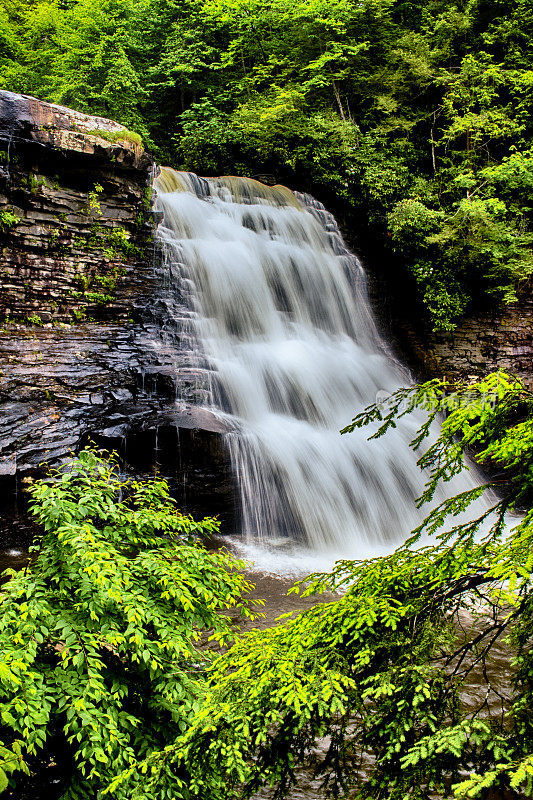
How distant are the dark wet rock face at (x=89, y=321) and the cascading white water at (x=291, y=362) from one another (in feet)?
1.96

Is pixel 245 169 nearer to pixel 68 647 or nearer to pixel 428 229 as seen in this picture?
pixel 428 229

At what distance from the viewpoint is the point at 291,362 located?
1067 cm

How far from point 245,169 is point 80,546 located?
1546 cm

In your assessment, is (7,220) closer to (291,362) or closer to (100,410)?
(100,410)

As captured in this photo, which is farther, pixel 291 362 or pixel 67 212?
pixel 291 362

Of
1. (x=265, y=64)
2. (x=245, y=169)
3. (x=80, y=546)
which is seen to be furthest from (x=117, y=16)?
(x=80, y=546)

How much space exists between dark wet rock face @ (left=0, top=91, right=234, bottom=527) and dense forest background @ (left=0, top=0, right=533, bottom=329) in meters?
6.61

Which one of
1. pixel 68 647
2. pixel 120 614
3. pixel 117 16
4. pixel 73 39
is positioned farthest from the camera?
pixel 117 16

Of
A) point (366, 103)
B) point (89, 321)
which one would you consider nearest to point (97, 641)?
point (89, 321)

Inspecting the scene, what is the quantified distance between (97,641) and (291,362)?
28.0ft

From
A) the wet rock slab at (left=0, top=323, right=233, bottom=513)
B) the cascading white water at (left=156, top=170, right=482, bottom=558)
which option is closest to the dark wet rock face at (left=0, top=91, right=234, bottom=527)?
the wet rock slab at (left=0, top=323, right=233, bottom=513)

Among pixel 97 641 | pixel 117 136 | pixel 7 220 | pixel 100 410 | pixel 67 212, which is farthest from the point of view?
pixel 117 136

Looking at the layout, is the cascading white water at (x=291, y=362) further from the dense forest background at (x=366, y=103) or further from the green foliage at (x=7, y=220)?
the green foliage at (x=7, y=220)

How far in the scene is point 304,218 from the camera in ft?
45.8
